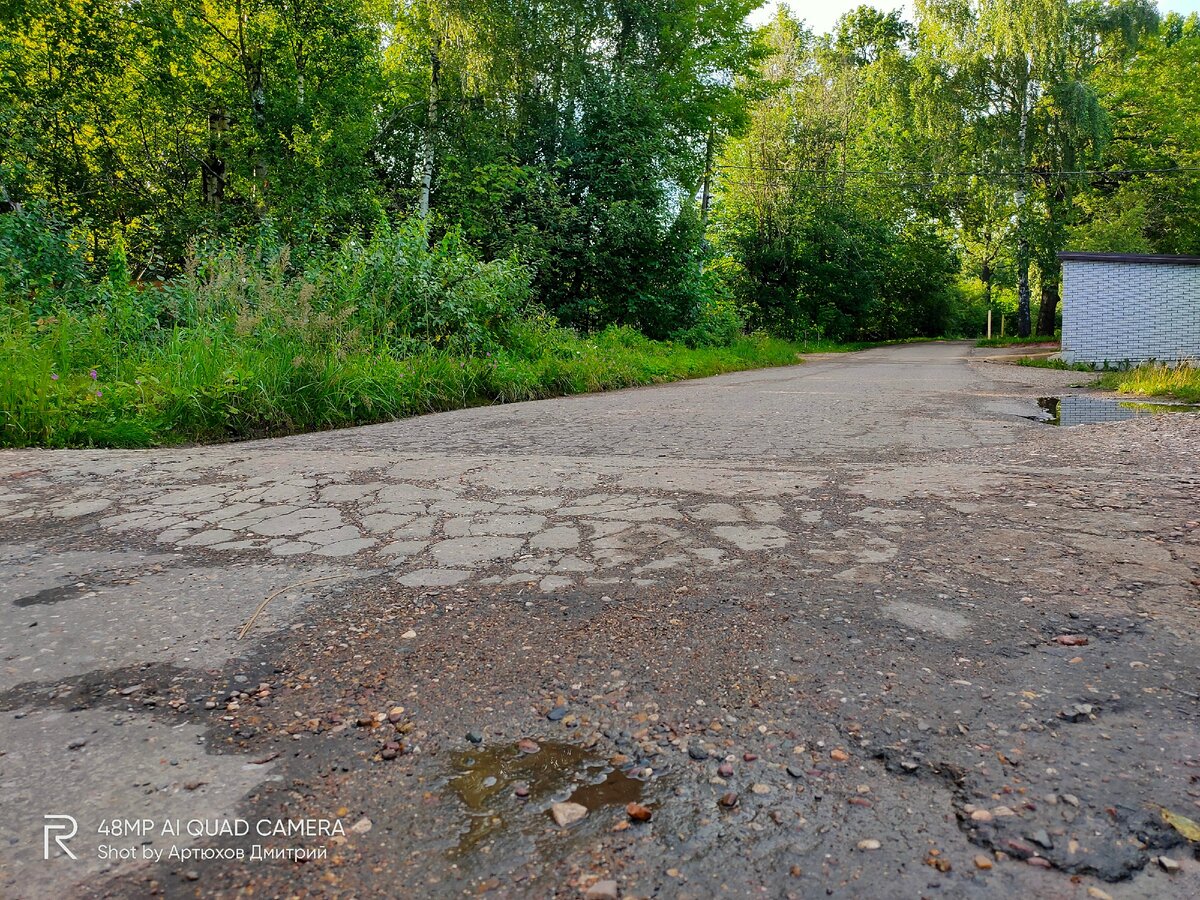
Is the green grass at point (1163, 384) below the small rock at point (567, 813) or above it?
below

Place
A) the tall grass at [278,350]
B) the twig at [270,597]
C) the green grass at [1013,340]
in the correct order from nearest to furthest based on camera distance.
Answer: the twig at [270,597] → the tall grass at [278,350] → the green grass at [1013,340]

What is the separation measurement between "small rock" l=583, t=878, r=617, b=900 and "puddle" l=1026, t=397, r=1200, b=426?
5.57 meters

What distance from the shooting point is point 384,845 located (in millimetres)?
1071

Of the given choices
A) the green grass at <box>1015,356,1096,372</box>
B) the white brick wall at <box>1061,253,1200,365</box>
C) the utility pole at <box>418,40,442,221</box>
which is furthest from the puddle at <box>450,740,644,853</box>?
the white brick wall at <box>1061,253,1200,365</box>

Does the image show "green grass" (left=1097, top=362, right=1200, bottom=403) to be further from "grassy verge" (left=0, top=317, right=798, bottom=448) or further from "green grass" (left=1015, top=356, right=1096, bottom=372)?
"grassy verge" (left=0, top=317, right=798, bottom=448)

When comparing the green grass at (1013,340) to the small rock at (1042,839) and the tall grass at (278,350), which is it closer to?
the tall grass at (278,350)

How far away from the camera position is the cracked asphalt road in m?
1.04

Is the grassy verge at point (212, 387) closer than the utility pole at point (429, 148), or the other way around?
the grassy verge at point (212, 387)

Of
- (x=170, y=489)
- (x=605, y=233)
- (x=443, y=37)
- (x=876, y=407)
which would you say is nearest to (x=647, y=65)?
(x=443, y=37)

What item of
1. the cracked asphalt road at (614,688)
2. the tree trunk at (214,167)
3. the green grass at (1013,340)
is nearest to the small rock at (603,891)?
the cracked asphalt road at (614,688)

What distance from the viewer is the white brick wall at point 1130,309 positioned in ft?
48.5

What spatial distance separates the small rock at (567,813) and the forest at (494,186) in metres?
4.87

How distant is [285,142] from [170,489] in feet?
36.4

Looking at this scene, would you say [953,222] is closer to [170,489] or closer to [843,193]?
[843,193]
